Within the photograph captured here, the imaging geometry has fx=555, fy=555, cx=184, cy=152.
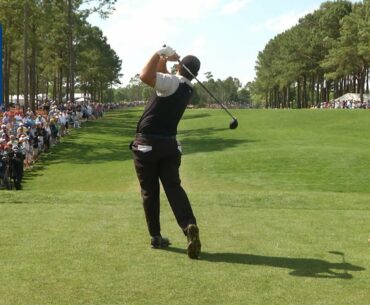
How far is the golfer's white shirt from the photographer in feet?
17.4

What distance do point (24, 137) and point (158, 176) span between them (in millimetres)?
18755

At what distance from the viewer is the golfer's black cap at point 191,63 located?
18.4 feet

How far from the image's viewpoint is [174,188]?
5.56 metres

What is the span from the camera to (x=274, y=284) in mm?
4109

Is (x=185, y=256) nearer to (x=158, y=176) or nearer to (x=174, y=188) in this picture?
(x=174, y=188)

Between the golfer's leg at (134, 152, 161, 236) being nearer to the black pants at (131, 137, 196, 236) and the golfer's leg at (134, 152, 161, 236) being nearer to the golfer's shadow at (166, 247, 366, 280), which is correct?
the black pants at (131, 137, 196, 236)

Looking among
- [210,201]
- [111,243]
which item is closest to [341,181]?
[210,201]

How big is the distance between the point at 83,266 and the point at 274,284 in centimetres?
153

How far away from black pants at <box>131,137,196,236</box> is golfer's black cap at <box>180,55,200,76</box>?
29.2 inches

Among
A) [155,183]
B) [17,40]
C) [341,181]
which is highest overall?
[17,40]

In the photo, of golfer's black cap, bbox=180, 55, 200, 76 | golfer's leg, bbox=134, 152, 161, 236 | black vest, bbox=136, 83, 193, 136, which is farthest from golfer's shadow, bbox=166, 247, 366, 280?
golfer's black cap, bbox=180, 55, 200, 76

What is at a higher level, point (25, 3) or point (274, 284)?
point (25, 3)

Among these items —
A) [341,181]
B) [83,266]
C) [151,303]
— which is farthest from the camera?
[341,181]

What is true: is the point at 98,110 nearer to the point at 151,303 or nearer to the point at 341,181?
the point at 341,181
